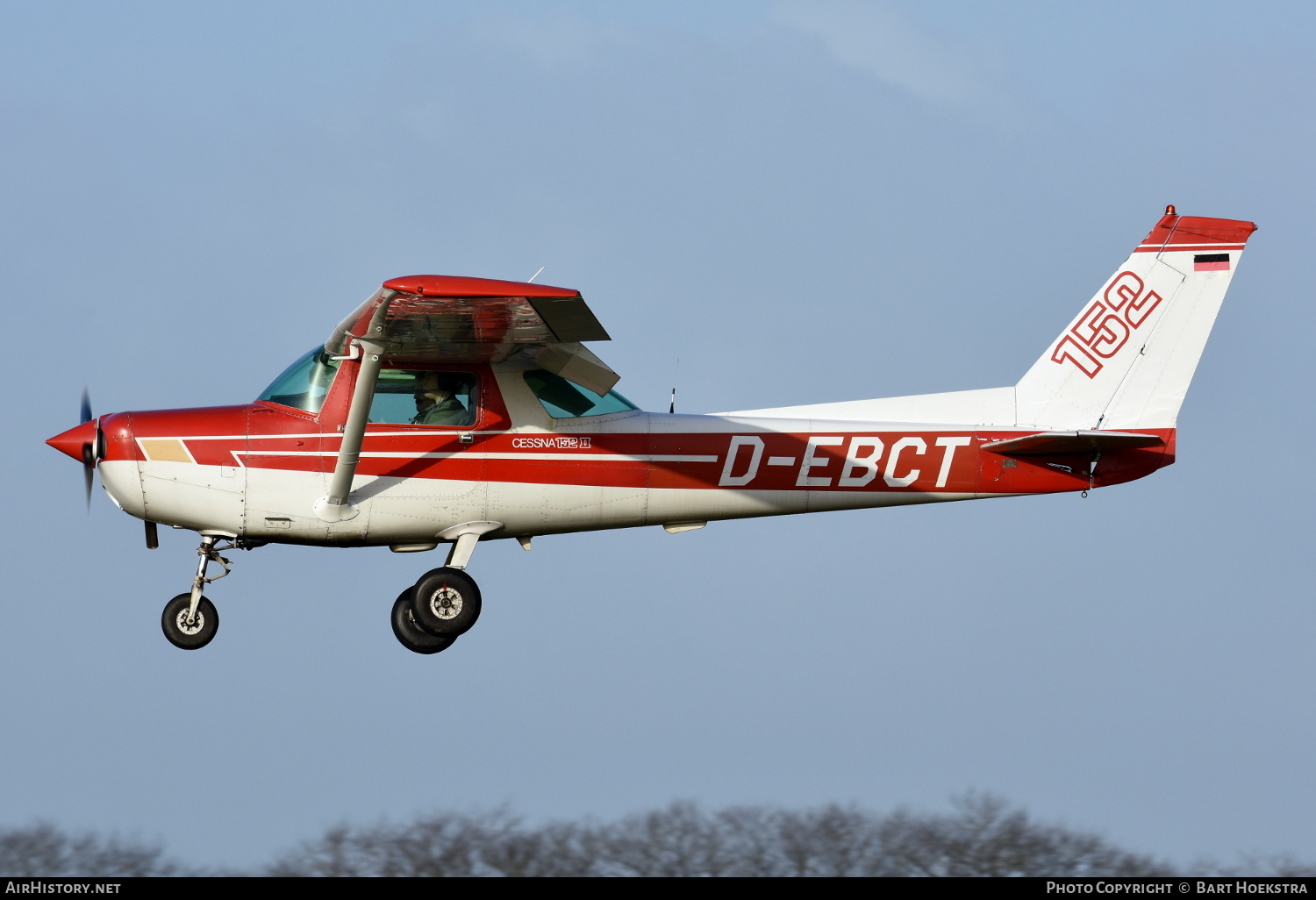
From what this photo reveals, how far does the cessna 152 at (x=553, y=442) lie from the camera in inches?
523

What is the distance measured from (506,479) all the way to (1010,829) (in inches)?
205

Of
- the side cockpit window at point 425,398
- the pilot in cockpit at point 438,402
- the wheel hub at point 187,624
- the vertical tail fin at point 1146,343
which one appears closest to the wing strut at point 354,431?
the side cockpit window at point 425,398

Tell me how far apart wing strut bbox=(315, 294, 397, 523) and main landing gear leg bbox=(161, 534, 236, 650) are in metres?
0.95

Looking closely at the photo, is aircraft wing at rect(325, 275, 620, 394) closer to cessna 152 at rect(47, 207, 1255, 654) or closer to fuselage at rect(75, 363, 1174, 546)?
cessna 152 at rect(47, 207, 1255, 654)

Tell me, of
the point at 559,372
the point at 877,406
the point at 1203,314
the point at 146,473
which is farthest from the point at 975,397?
the point at 146,473

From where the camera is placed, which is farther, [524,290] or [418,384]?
[418,384]

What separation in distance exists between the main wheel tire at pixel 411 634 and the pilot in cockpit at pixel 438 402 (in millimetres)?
1429

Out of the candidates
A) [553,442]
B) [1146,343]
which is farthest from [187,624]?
[1146,343]

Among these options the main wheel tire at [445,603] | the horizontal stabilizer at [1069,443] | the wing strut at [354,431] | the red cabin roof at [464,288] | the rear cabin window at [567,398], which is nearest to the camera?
the red cabin roof at [464,288]

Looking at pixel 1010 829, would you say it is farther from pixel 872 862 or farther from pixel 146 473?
pixel 146 473

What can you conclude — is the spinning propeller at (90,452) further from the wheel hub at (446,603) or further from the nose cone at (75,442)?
the wheel hub at (446,603)

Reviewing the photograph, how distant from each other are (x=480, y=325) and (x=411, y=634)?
291 centimetres

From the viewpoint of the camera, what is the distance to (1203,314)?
1473 centimetres

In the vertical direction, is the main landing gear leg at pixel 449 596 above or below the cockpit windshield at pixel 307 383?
below
